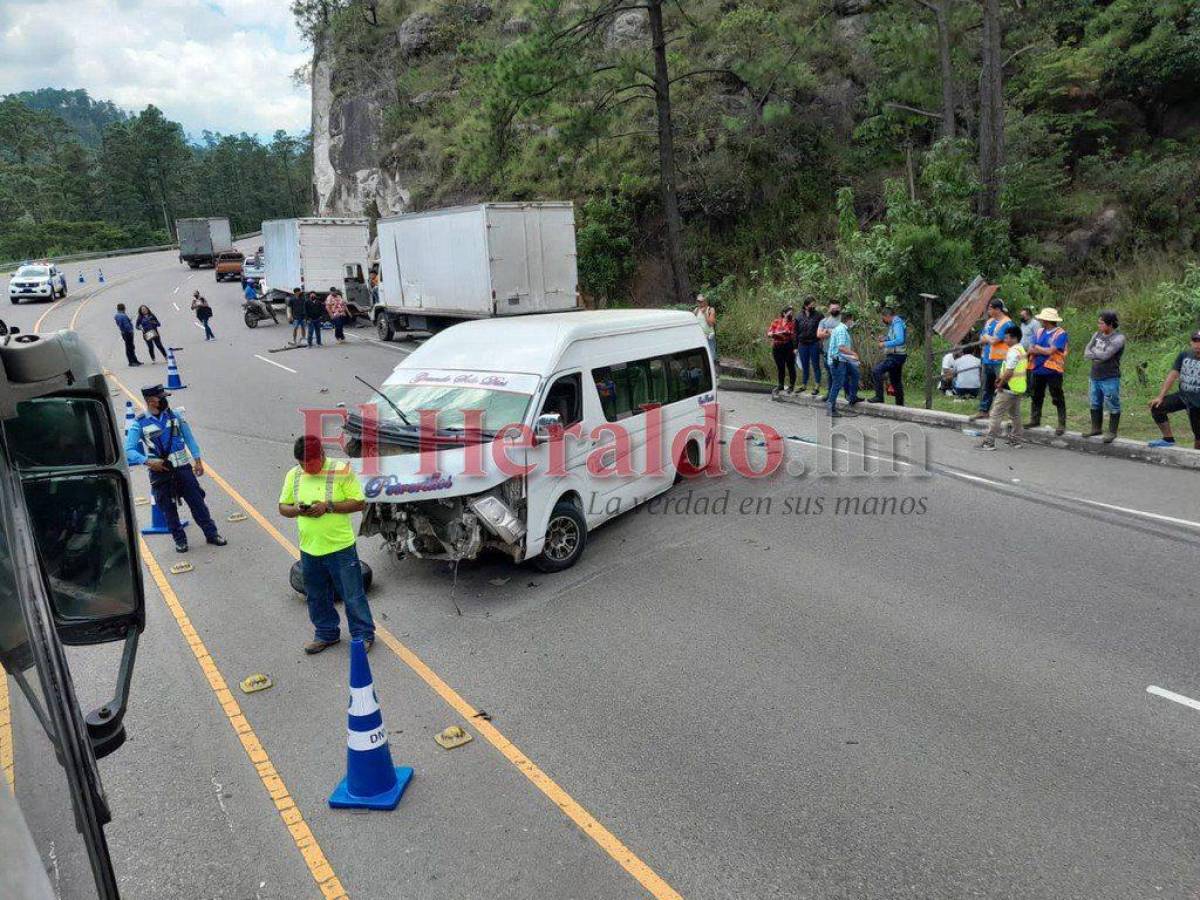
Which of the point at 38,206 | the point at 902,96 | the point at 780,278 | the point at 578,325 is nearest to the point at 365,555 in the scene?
the point at 578,325

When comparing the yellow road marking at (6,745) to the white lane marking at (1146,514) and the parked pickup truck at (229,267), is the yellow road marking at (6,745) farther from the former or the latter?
the parked pickup truck at (229,267)

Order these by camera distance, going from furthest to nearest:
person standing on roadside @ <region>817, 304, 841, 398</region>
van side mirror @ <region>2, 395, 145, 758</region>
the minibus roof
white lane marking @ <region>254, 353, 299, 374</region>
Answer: white lane marking @ <region>254, 353, 299, 374</region>, person standing on roadside @ <region>817, 304, 841, 398</region>, the minibus roof, van side mirror @ <region>2, 395, 145, 758</region>

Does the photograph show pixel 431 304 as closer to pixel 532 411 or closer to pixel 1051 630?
pixel 532 411

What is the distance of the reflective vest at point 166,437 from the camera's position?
841cm

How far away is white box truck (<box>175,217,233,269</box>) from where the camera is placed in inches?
2115

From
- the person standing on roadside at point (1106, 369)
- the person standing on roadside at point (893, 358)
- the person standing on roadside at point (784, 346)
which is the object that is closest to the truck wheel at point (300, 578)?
the person standing on roadside at point (1106, 369)

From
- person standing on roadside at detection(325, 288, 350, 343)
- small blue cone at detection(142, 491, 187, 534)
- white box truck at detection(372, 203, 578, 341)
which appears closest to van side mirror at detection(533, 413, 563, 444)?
small blue cone at detection(142, 491, 187, 534)

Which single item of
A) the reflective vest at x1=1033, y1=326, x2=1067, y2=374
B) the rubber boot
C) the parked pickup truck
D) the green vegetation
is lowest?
the rubber boot

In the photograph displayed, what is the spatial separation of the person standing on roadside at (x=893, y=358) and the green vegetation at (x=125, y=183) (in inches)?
2996

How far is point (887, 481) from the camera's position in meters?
10.4

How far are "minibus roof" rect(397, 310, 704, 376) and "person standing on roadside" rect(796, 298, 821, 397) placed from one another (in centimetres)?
659

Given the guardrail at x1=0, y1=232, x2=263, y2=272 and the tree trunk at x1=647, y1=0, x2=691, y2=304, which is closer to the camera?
the tree trunk at x1=647, y1=0, x2=691, y2=304

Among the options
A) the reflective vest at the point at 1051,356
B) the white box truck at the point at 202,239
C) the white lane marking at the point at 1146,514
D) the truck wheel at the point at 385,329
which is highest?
the white box truck at the point at 202,239

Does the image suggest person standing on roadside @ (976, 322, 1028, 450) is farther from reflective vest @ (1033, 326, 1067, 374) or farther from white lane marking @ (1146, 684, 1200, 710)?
white lane marking @ (1146, 684, 1200, 710)
